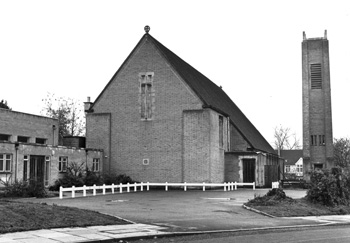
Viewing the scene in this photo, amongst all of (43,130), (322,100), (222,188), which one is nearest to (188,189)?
(222,188)

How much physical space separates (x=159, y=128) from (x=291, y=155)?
273 feet

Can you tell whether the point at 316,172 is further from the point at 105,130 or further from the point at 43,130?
the point at 43,130

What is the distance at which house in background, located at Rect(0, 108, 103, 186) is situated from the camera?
31000 mm

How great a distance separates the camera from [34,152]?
109 ft

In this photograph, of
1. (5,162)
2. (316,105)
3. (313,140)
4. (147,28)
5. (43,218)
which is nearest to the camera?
(43,218)

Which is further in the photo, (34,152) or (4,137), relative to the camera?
(4,137)

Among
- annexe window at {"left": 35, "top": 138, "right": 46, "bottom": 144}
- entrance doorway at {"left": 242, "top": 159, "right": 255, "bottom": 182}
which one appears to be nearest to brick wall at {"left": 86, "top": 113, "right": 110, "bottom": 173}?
annexe window at {"left": 35, "top": 138, "right": 46, "bottom": 144}

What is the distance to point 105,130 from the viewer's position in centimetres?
4328

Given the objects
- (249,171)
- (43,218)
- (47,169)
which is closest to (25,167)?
(47,169)

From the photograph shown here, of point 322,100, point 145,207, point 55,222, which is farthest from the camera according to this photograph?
point 322,100

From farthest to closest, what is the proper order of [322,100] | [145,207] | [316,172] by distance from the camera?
[322,100] → [316,172] → [145,207]

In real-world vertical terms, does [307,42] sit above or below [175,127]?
above

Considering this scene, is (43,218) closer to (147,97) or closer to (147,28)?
(147,97)

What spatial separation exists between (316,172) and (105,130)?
22865 mm
